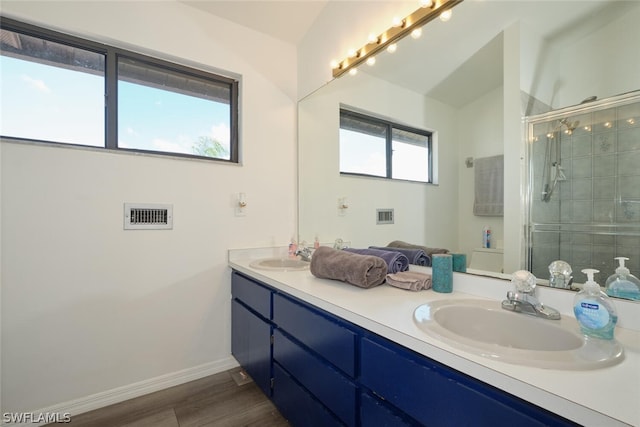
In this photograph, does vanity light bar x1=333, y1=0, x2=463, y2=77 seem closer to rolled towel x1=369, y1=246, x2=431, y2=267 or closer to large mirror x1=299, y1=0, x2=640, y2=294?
large mirror x1=299, y1=0, x2=640, y2=294

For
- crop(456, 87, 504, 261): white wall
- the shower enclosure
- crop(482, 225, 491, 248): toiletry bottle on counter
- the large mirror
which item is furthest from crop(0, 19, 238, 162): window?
the shower enclosure

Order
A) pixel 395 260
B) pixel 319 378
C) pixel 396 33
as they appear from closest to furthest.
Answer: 1. pixel 319 378
2. pixel 395 260
3. pixel 396 33

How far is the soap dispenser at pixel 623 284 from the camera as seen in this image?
0.85m

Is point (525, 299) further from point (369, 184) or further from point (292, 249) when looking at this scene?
point (292, 249)

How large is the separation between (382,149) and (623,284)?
1.19 metres

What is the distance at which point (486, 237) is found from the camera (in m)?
1.21

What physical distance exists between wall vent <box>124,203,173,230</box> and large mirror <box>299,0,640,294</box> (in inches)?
47.6

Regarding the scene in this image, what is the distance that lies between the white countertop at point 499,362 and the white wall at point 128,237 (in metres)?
0.87

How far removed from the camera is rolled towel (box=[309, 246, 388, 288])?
126 centimetres

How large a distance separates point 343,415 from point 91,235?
5.22ft

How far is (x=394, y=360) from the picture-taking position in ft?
2.70

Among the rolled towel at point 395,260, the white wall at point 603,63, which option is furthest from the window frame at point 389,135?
the white wall at point 603,63

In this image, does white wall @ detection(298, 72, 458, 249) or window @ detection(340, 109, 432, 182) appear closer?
white wall @ detection(298, 72, 458, 249)
